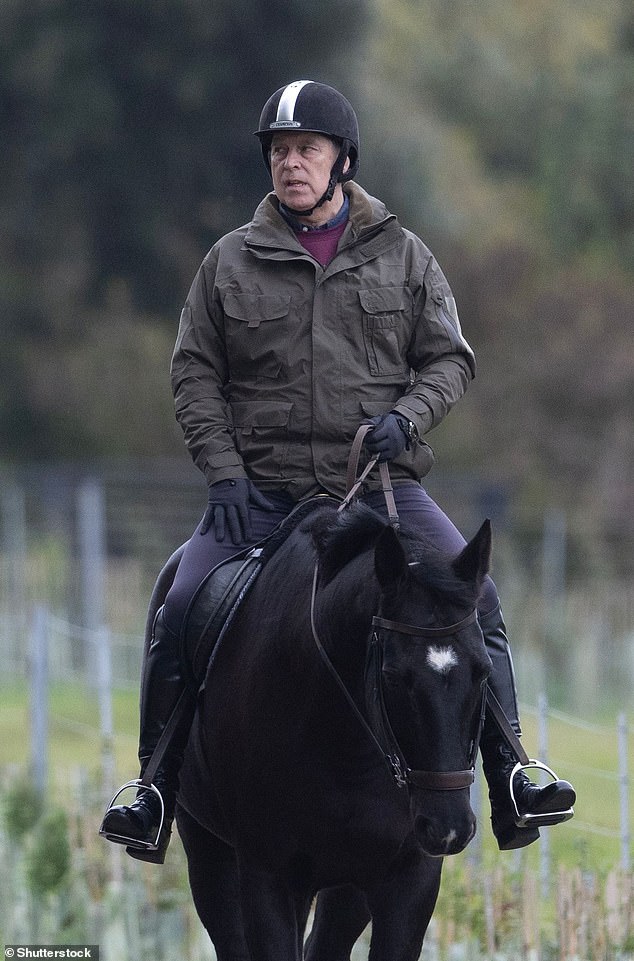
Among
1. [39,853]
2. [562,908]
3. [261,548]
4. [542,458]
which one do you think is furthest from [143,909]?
[542,458]

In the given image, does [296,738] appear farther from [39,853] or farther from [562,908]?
[39,853]

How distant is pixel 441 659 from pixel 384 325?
4.76 ft

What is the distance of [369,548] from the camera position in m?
4.47

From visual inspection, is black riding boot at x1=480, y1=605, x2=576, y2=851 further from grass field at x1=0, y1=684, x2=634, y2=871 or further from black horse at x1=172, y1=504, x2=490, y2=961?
grass field at x1=0, y1=684, x2=634, y2=871

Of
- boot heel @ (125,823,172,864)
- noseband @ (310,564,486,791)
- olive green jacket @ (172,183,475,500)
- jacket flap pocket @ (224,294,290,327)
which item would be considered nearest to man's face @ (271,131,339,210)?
olive green jacket @ (172,183,475,500)

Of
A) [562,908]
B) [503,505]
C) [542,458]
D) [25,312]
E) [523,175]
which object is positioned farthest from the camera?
[523,175]

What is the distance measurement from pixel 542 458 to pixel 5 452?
29.3 ft

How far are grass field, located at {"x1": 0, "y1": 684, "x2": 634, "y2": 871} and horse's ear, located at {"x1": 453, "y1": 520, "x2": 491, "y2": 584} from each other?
152 inches

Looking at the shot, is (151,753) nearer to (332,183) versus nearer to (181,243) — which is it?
(332,183)

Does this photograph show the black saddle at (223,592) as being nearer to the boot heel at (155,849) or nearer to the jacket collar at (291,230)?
the boot heel at (155,849)

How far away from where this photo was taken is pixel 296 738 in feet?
15.1

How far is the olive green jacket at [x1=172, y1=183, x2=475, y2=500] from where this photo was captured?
5113 mm

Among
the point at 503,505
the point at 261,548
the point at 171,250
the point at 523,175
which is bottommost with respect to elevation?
the point at 261,548

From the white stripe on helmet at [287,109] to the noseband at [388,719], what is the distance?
1.68 metres
